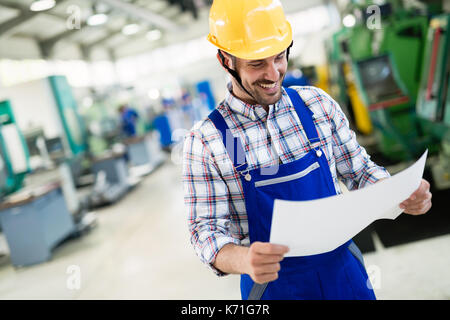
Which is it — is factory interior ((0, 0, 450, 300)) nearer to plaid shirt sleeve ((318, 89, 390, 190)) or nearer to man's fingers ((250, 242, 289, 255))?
plaid shirt sleeve ((318, 89, 390, 190))

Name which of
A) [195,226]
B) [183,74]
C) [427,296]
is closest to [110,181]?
[427,296]

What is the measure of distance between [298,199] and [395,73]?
3884 mm

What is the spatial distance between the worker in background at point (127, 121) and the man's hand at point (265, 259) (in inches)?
372

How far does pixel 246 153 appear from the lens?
1.03 meters

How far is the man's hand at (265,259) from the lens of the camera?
0.78 meters

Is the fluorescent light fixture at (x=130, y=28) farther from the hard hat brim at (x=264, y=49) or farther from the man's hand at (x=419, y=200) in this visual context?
the man's hand at (x=419, y=200)

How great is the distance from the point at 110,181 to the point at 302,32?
11793 millimetres

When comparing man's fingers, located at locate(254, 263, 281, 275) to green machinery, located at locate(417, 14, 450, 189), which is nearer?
man's fingers, located at locate(254, 263, 281, 275)

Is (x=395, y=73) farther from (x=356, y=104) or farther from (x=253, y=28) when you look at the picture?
(x=253, y=28)

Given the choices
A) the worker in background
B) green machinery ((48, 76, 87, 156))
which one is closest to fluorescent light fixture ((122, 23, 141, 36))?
the worker in background

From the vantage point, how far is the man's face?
3.30 ft

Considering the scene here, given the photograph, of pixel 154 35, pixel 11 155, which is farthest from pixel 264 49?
pixel 154 35

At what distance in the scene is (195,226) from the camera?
1020mm
